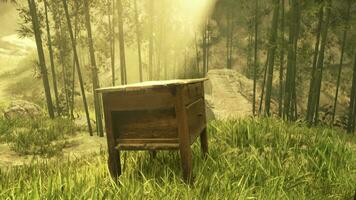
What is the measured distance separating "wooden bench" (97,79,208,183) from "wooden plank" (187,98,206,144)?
0.01 meters

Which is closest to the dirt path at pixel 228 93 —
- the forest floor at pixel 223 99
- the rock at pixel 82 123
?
the forest floor at pixel 223 99

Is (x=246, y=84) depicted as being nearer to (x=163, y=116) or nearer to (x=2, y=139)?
(x=2, y=139)

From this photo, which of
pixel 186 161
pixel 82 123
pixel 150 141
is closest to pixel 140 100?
pixel 150 141

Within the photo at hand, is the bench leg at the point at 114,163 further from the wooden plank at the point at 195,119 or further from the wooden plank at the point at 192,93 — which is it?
the wooden plank at the point at 192,93

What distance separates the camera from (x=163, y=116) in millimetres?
3684

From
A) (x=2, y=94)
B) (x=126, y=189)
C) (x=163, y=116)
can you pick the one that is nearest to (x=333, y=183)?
(x=163, y=116)

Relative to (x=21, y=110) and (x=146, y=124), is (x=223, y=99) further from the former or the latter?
(x=146, y=124)

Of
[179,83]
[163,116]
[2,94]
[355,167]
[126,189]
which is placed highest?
[179,83]

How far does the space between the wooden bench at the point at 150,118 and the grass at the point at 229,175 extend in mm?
300

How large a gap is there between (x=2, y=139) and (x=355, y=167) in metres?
9.63

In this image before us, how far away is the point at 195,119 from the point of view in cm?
424

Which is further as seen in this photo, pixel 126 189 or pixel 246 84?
pixel 246 84

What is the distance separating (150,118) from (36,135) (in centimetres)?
802

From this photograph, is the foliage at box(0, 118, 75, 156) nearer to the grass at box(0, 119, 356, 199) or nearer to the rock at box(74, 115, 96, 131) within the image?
the rock at box(74, 115, 96, 131)
